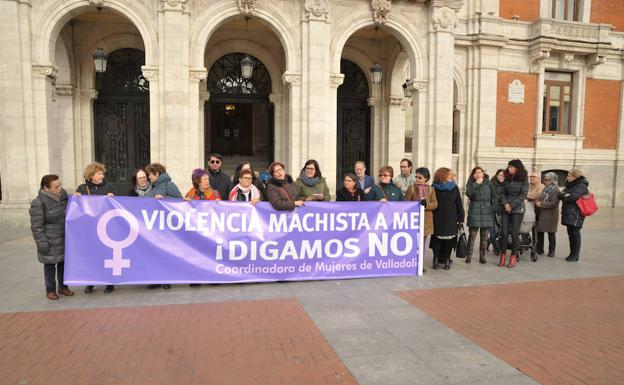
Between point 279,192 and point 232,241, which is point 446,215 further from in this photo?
point 232,241

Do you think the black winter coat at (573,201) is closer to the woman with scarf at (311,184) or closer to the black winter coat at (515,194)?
the black winter coat at (515,194)

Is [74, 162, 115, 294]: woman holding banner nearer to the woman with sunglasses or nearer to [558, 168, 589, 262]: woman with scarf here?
the woman with sunglasses

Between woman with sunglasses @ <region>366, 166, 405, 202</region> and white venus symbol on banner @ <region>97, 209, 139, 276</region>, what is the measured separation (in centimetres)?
388

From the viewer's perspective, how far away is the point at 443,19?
1302cm

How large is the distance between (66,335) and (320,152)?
8845 millimetres

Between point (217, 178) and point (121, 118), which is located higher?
point (121, 118)

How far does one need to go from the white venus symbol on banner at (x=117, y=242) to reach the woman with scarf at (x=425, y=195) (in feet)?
14.8

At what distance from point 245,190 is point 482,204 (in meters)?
4.35

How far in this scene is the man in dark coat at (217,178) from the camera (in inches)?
288

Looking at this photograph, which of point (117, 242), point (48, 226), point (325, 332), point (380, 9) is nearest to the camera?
point (325, 332)

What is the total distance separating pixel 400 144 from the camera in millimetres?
16406

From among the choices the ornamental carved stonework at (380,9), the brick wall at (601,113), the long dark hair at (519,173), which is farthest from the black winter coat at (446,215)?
the brick wall at (601,113)

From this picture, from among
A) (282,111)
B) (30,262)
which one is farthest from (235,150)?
(30,262)

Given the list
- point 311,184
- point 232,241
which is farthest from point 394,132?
point 232,241
